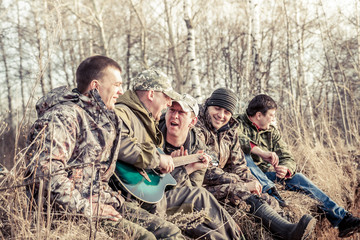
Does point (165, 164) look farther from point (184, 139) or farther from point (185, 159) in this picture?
point (184, 139)

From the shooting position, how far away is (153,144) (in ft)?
12.0

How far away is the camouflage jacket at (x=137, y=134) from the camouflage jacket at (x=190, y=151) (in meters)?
0.31

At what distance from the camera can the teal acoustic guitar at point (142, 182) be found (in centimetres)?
336

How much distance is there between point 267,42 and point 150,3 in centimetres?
609

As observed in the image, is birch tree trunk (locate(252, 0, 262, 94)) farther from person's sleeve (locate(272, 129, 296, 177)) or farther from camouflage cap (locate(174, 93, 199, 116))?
camouflage cap (locate(174, 93, 199, 116))

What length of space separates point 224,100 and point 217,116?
0.68 feet

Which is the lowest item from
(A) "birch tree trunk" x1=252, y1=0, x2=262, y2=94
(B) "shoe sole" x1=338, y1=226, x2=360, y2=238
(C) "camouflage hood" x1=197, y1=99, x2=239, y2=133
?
(B) "shoe sole" x1=338, y1=226, x2=360, y2=238

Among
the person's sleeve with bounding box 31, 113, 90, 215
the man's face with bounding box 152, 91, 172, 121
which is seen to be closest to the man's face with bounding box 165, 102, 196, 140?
the man's face with bounding box 152, 91, 172, 121

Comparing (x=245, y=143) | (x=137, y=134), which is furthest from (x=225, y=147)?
(x=137, y=134)

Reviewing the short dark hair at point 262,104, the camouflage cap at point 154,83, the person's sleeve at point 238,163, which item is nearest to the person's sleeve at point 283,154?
the short dark hair at point 262,104

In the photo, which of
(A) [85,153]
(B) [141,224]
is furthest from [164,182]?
(A) [85,153]

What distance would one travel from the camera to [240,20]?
20.7m

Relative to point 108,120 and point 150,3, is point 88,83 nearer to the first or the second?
point 108,120

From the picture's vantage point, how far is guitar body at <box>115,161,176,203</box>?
11.0 feet
